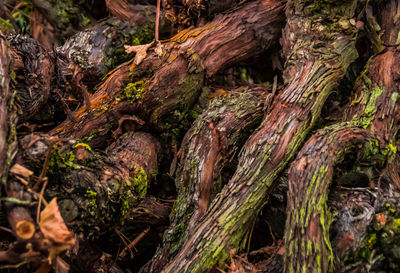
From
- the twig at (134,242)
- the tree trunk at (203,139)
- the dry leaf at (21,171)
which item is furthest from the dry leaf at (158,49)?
the dry leaf at (21,171)

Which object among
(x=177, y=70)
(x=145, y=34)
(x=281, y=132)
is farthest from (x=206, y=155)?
(x=145, y=34)

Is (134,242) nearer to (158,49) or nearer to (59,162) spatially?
(59,162)

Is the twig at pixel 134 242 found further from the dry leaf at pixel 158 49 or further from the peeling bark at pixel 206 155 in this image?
the dry leaf at pixel 158 49

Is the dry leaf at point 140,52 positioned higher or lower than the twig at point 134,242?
higher

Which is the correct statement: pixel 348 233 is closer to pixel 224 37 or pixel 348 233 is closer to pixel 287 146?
pixel 287 146

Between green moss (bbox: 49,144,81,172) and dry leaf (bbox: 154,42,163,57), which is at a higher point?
dry leaf (bbox: 154,42,163,57)

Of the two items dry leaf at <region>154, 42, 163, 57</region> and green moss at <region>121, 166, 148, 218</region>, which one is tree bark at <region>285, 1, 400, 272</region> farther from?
dry leaf at <region>154, 42, 163, 57</region>

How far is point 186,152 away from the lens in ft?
7.70

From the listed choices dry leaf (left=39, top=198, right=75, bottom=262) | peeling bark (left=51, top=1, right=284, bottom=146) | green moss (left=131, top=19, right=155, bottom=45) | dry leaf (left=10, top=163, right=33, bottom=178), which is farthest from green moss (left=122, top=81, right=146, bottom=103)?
dry leaf (left=39, top=198, right=75, bottom=262)

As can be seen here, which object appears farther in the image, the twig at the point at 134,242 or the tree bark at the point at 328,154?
the twig at the point at 134,242

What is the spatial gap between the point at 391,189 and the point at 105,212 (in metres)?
1.46

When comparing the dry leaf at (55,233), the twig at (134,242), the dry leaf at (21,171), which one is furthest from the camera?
the twig at (134,242)

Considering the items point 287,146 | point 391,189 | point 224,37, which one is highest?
point 224,37

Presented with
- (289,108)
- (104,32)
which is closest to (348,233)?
(289,108)
